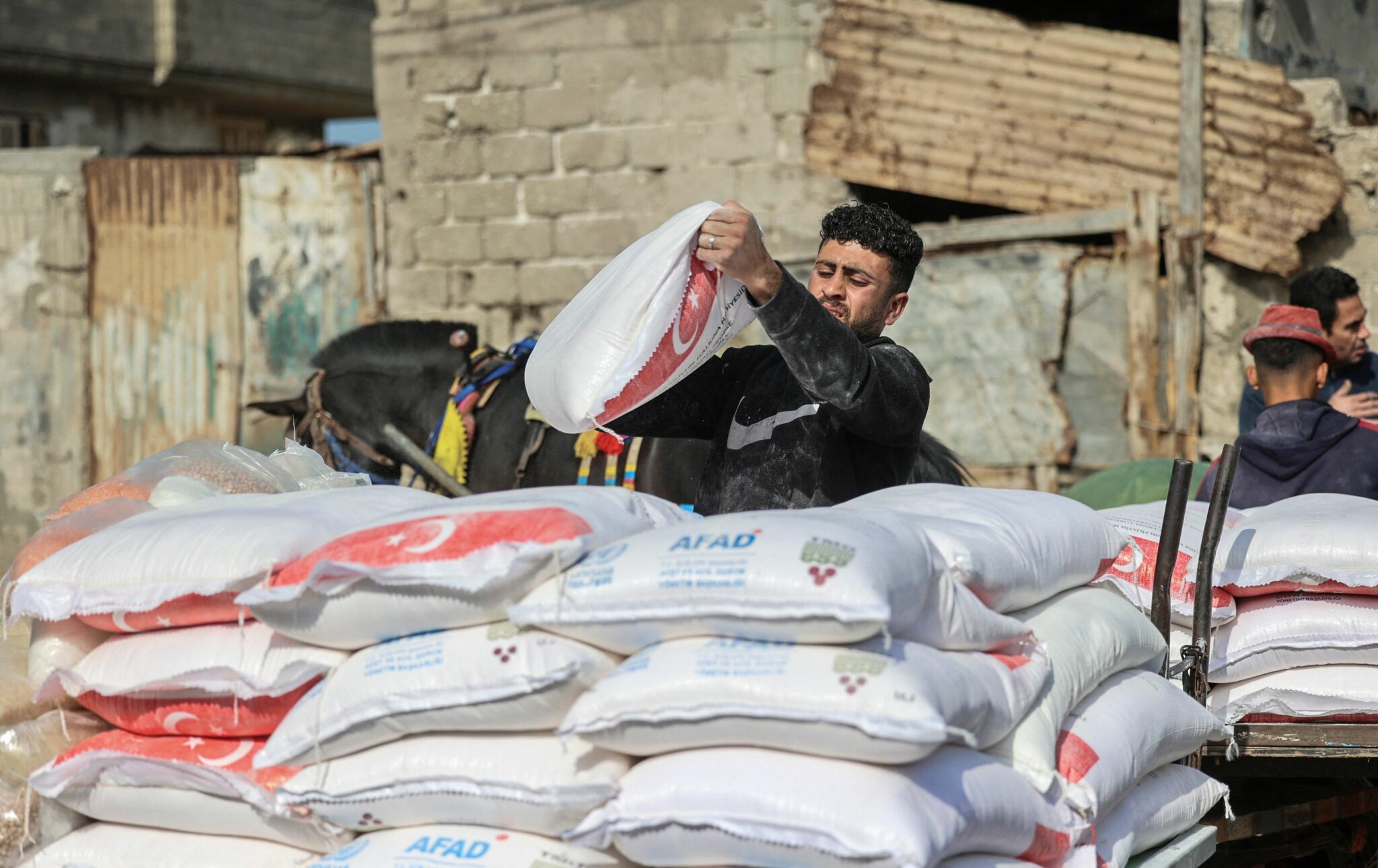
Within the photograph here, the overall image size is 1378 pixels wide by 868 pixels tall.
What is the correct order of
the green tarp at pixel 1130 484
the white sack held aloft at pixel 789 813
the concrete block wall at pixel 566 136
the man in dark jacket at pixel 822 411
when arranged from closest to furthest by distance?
the white sack held aloft at pixel 789 813 < the man in dark jacket at pixel 822 411 < the green tarp at pixel 1130 484 < the concrete block wall at pixel 566 136

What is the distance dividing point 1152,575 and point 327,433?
388 centimetres

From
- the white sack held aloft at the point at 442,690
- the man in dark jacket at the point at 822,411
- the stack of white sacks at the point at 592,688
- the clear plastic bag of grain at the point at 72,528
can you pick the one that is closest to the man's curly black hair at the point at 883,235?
the man in dark jacket at the point at 822,411

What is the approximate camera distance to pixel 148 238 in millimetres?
9180

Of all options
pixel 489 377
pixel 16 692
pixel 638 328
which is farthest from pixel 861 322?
pixel 489 377

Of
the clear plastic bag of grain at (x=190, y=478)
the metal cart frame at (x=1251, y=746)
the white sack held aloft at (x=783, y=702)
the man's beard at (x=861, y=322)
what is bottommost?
the metal cart frame at (x=1251, y=746)

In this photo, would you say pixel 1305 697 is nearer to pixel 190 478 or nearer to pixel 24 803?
pixel 190 478

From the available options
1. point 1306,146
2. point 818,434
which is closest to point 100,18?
point 1306,146

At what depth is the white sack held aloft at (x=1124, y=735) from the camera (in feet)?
7.14

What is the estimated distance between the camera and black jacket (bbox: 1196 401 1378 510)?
369 centimetres

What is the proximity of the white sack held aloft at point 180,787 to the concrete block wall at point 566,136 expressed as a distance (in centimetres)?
545

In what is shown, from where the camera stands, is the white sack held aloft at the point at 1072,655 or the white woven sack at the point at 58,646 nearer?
the white sack held aloft at the point at 1072,655

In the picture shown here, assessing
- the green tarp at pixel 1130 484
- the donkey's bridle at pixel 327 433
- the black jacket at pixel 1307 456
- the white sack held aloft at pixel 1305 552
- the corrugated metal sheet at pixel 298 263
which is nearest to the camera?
the white sack held aloft at pixel 1305 552

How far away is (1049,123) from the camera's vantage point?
697 cm

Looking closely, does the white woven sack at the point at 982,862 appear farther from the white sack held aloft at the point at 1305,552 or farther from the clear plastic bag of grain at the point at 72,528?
the clear plastic bag of grain at the point at 72,528
